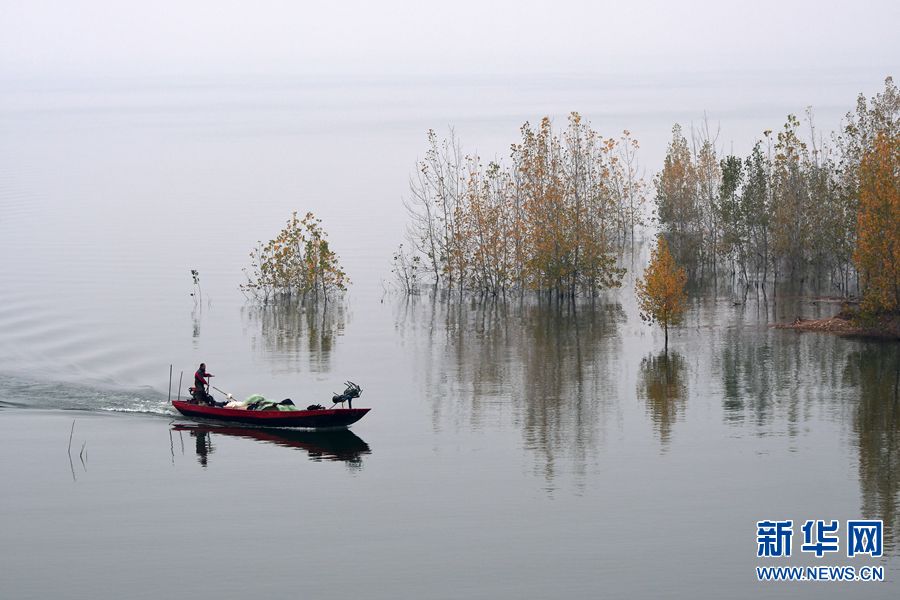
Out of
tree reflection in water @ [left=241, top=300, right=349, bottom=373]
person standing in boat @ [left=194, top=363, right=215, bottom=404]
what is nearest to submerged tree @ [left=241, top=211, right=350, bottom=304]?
tree reflection in water @ [left=241, top=300, right=349, bottom=373]

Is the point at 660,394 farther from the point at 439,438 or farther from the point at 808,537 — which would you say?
the point at 808,537

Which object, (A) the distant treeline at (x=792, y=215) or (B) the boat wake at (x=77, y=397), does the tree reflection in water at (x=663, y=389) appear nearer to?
(A) the distant treeline at (x=792, y=215)

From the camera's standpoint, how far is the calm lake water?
3672cm

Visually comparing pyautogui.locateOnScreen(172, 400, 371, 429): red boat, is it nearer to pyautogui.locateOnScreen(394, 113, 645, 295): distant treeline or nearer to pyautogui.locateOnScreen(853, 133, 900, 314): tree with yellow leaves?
pyautogui.locateOnScreen(853, 133, 900, 314): tree with yellow leaves

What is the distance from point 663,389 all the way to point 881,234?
1734cm

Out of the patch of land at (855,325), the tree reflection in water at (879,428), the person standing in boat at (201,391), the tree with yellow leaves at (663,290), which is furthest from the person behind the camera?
the tree with yellow leaves at (663,290)

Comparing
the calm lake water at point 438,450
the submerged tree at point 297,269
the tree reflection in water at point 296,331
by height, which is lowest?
the calm lake water at point 438,450

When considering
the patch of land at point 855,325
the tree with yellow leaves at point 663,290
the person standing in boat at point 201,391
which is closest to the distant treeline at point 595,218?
the patch of land at point 855,325

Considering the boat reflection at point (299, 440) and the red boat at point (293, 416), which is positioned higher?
the red boat at point (293, 416)

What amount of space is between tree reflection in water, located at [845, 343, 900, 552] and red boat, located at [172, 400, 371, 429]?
66.0 feet

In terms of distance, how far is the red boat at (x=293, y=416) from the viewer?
50.8 metres

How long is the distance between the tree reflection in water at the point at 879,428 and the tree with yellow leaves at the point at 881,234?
2728mm

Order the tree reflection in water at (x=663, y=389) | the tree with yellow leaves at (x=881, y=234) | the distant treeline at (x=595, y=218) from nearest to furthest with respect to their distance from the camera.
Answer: the tree reflection in water at (x=663, y=389) < the tree with yellow leaves at (x=881, y=234) < the distant treeline at (x=595, y=218)

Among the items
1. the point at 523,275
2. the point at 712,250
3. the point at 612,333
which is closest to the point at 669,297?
the point at 612,333
